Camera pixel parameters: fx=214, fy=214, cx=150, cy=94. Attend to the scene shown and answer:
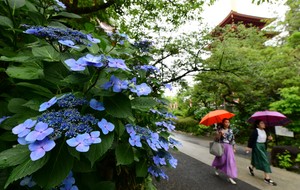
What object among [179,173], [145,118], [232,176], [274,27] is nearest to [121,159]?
[145,118]

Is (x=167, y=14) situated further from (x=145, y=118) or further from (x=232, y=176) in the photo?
(x=145, y=118)

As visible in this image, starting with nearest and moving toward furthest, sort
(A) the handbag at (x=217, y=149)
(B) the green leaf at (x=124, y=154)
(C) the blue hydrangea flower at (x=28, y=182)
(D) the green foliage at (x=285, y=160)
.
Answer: (C) the blue hydrangea flower at (x=28, y=182)
(B) the green leaf at (x=124, y=154)
(A) the handbag at (x=217, y=149)
(D) the green foliage at (x=285, y=160)

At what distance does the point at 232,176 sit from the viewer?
5062 millimetres

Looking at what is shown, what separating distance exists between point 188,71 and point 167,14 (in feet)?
9.41

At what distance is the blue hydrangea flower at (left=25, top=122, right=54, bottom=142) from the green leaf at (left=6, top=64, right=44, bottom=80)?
1.14 ft

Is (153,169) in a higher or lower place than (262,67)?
lower

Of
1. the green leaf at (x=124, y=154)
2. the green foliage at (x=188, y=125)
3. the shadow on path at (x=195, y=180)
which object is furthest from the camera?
the green foliage at (x=188, y=125)

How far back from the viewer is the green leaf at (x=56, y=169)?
2.14 ft

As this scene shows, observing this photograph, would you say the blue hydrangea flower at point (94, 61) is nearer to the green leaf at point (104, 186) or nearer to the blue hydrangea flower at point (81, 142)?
the blue hydrangea flower at point (81, 142)

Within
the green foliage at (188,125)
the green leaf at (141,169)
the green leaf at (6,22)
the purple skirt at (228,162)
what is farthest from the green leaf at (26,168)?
the green foliage at (188,125)

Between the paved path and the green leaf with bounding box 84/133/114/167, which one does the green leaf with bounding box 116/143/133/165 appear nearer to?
the green leaf with bounding box 84/133/114/167

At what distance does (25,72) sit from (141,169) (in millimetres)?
726

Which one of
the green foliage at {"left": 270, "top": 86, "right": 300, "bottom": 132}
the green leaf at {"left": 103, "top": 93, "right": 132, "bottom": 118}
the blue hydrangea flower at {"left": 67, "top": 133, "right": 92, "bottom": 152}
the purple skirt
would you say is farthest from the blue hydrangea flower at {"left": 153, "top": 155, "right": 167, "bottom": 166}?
the green foliage at {"left": 270, "top": 86, "right": 300, "bottom": 132}

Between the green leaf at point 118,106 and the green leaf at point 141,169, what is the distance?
0.49m
